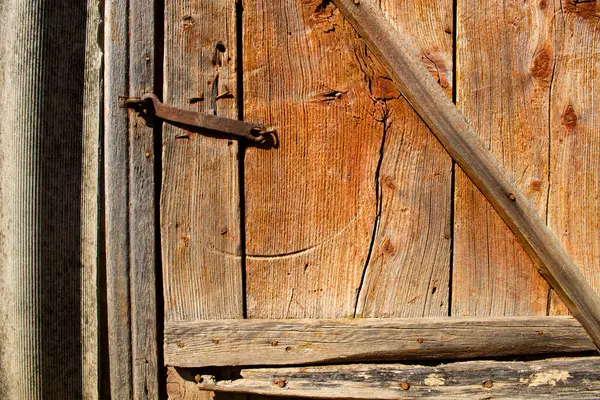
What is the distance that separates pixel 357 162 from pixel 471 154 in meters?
0.32

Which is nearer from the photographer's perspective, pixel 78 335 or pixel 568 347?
pixel 568 347

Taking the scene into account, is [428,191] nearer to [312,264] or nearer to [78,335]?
[312,264]

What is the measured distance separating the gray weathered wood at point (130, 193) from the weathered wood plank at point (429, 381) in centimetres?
24

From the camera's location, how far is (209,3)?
1202 mm

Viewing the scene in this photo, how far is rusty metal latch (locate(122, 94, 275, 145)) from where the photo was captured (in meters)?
1.18

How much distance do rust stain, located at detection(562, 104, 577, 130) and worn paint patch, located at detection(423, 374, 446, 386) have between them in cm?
80

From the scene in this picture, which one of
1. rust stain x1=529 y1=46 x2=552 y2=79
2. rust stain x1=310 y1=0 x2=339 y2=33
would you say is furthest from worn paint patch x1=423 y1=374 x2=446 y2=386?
rust stain x1=310 y1=0 x2=339 y2=33

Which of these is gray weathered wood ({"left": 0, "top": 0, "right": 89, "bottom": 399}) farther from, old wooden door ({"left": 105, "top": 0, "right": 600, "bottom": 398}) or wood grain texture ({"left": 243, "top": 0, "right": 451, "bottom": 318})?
wood grain texture ({"left": 243, "top": 0, "right": 451, "bottom": 318})

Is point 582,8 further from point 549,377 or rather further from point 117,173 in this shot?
point 117,173

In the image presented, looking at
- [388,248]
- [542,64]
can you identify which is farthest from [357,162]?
[542,64]

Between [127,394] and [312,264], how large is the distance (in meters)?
0.66

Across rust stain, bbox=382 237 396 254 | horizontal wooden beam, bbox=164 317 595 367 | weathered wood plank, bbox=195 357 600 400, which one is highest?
rust stain, bbox=382 237 396 254

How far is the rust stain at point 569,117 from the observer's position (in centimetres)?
122

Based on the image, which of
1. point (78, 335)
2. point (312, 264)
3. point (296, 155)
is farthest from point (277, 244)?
point (78, 335)
